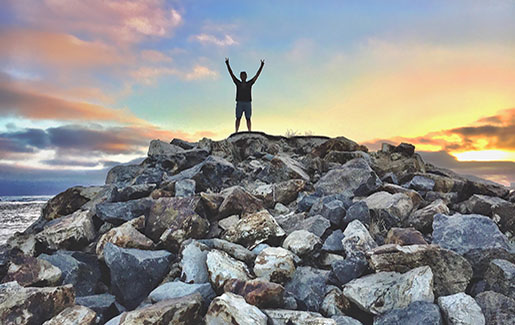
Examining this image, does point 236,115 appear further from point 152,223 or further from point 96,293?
point 96,293

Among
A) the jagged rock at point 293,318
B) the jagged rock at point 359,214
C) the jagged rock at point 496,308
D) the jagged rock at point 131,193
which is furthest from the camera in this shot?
the jagged rock at point 131,193

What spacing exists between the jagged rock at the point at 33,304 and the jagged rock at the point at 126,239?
1.01m

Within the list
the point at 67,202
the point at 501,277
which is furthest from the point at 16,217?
the point at 501,277

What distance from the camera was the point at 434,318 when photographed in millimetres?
3490

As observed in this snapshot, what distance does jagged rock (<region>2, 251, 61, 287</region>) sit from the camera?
4.62m

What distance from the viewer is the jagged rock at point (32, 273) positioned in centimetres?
462

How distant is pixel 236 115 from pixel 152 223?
780cm

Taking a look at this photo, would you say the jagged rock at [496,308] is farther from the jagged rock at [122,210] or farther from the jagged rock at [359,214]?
the jagged rock at [122,210]

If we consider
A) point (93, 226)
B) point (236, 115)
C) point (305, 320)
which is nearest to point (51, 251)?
point (93, 226)

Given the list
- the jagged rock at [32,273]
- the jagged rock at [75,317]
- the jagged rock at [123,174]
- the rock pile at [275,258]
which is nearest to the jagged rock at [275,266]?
the rock pile at [275,258]

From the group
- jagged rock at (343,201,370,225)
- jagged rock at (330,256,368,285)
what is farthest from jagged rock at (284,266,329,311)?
jagged rock at (343,201,370,225)

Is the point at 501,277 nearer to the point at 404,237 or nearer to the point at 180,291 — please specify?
the point at 404,237

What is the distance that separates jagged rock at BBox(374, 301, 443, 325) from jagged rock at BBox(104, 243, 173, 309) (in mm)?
2646

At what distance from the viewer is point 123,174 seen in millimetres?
8891
